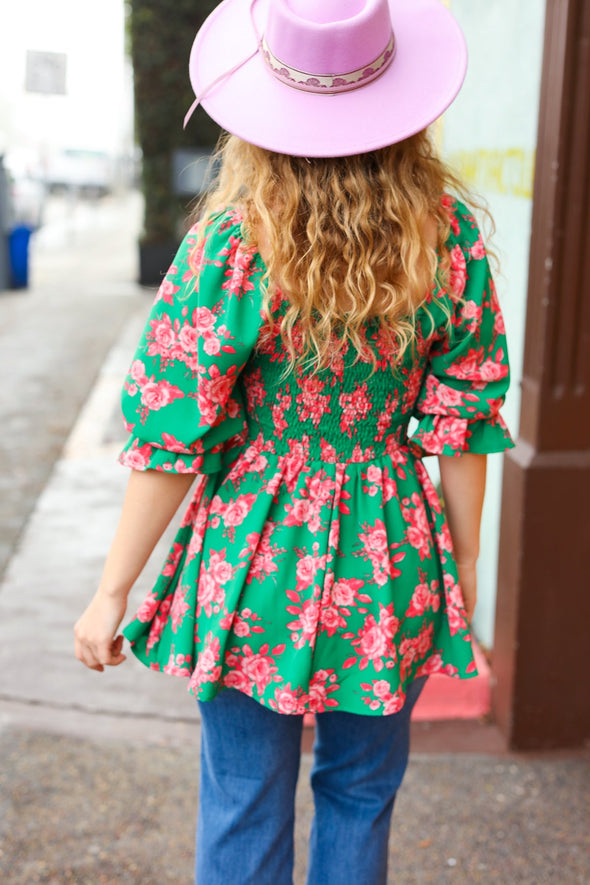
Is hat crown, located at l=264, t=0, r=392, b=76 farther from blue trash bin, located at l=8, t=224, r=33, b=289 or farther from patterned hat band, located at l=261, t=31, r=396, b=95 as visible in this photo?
blue trash bin, located at l=8, t=224, r=33, b=289

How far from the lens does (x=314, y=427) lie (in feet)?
4.83

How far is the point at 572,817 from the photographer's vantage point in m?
2.46

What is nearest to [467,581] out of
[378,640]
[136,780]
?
[378,640]

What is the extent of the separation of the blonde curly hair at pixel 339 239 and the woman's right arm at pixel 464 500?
0.30m

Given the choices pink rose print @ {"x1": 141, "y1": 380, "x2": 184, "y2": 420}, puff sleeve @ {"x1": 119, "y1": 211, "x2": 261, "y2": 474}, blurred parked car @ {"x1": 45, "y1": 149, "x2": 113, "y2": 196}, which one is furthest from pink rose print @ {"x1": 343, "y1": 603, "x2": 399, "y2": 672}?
blurred parked car @ {"x1": 45, "y1": 149, "x2": 113, "y2": 196}

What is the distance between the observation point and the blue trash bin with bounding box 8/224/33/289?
37.2 feet

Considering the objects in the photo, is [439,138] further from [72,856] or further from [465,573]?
[72,856]

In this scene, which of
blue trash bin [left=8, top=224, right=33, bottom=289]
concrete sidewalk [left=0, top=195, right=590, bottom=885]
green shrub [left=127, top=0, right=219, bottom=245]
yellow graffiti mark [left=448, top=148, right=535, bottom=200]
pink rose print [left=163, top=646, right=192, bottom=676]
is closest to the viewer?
pink rose print [left=163, top=646, right=192, bottom=676]

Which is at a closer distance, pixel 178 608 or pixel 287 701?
pixel 287 701

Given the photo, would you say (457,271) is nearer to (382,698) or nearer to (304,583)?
(304,583)

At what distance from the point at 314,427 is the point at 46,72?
6.61 meters

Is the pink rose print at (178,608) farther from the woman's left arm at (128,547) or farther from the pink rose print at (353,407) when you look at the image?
the pink rose print at (353,407)

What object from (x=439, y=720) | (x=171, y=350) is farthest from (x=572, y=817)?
(x=171, y=350)

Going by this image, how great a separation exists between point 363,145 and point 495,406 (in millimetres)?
491
